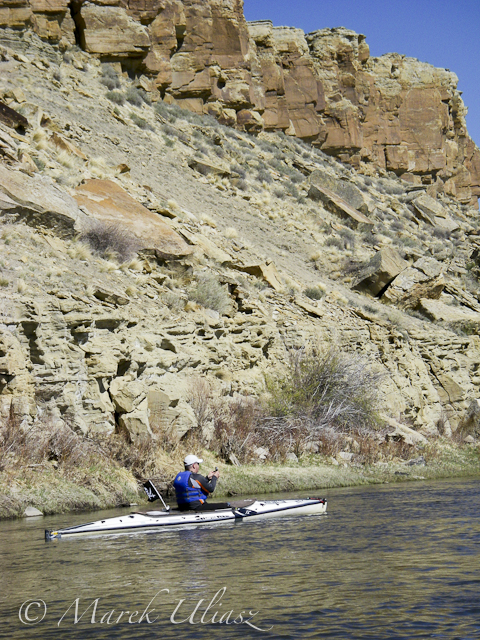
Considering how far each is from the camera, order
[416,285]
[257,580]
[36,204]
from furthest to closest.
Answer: [416,285]
[36,204]
[257,580]

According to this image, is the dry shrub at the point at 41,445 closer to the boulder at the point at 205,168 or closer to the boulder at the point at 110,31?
the boulder at the point at 205,168

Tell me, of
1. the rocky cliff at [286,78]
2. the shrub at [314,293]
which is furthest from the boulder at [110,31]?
the shrub at [314,293]

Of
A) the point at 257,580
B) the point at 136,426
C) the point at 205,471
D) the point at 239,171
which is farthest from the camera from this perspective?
the point at 239,171

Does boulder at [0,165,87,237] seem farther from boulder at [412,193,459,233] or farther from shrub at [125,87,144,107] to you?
boulder at [412,193,459,233]

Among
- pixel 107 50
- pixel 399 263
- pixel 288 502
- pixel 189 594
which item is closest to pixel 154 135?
pixel 107 50

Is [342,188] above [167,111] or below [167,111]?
below

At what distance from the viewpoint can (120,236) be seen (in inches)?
891

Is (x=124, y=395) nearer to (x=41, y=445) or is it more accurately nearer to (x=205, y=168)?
(x=41, y=445)

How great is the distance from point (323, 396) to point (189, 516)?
32.1 feet

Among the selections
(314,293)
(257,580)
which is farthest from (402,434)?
(257,580)

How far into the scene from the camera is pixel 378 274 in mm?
31797

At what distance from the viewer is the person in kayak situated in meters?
13.7

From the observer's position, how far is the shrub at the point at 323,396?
70.8ft

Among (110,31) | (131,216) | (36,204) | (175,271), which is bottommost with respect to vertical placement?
(175,271)
